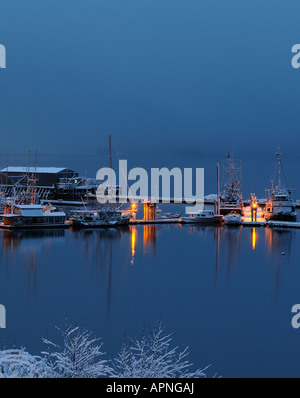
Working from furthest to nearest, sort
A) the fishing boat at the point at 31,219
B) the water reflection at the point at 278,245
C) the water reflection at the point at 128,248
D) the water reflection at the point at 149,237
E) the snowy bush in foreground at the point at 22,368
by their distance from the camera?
the fishing boat at the point at 31,219 → the water reflection at the point at 149,237 → the water reflection at the point at 278,245 → the water reflection at the point at 128,248 → the snowy bush in foreground at the point at 22,368

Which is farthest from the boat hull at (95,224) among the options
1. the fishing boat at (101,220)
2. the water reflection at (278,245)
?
the water reflection at (278,245)

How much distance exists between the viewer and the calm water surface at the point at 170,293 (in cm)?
951

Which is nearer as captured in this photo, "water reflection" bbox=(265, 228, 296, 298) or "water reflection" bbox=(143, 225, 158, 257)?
"water reflection" bbox=(265, 228, 296, 298)

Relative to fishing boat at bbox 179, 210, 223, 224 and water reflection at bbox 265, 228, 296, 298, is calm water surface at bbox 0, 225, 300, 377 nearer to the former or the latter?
water reflection at bbox 265, 228, 296, 298

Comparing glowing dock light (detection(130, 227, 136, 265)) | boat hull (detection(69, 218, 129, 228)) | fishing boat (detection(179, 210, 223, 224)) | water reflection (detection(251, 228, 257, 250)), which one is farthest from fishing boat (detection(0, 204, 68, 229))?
water reflection (detection(251, 228, 257, 250))

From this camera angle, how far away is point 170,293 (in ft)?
46.2

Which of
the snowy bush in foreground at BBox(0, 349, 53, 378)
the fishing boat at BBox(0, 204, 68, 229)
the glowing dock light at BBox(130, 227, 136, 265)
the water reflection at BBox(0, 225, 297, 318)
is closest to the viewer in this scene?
the snowy bush in foreground at BBox(0, 349, 53, 378)

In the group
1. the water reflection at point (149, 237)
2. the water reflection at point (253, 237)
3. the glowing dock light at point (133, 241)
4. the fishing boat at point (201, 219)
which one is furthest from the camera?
the fishing boat at point (201, 219)

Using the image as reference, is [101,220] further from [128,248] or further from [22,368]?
[22,368]

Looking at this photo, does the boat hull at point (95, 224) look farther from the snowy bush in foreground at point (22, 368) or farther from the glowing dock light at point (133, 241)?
the snowy bush in foreground at point (22, 368)

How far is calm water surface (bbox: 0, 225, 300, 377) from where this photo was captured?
9508 millimetres
